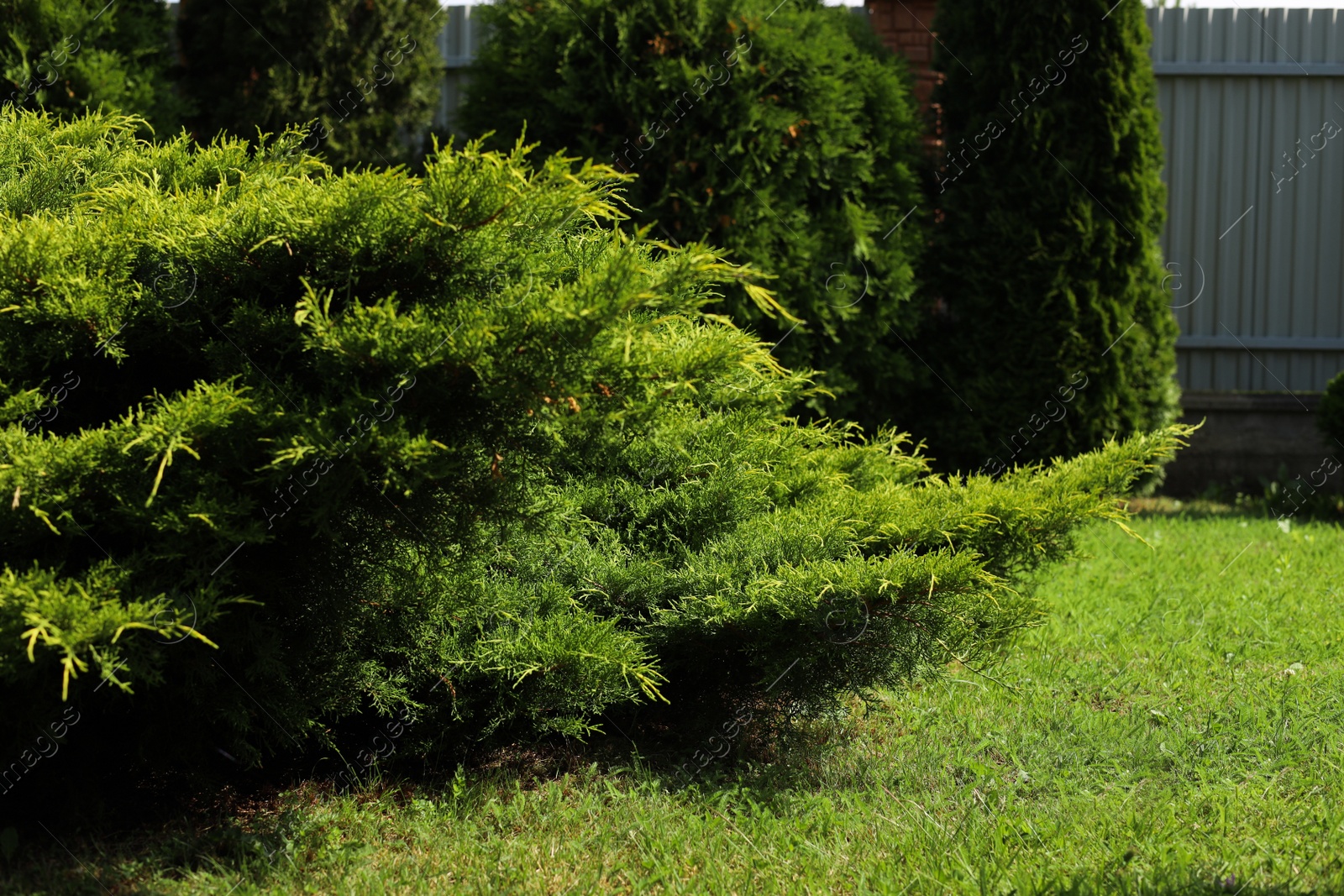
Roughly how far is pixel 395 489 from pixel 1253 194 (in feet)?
26.9

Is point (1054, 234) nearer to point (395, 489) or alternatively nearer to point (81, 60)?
point (395, 489)

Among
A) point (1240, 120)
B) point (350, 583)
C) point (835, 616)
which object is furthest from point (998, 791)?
point (1240, 120)

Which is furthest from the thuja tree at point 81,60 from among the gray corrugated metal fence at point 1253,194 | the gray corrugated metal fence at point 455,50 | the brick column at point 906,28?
the gray corrugated metal fence at point 1253,194

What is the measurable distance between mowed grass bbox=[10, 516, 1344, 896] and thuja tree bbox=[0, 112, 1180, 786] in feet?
0.82

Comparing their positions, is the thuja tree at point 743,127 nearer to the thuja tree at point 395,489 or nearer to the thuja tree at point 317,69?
the thuja tree at point 317,69

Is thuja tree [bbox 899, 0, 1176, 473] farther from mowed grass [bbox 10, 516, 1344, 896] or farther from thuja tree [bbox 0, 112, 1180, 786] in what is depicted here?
thuja tree [bbox 0, 112, 1180, 786]

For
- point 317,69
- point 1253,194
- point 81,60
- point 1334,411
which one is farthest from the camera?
point 1253,194

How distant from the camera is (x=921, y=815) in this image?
2693mm

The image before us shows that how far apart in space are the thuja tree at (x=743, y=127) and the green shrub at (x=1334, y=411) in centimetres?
302

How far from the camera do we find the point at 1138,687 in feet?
11.9

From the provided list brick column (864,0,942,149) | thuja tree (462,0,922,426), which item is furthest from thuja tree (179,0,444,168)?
brick column (864,0,942,149)

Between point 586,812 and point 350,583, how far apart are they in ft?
2.78

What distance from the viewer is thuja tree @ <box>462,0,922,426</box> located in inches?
233

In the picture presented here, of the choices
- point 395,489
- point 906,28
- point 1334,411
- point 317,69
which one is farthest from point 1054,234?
point 395,489
